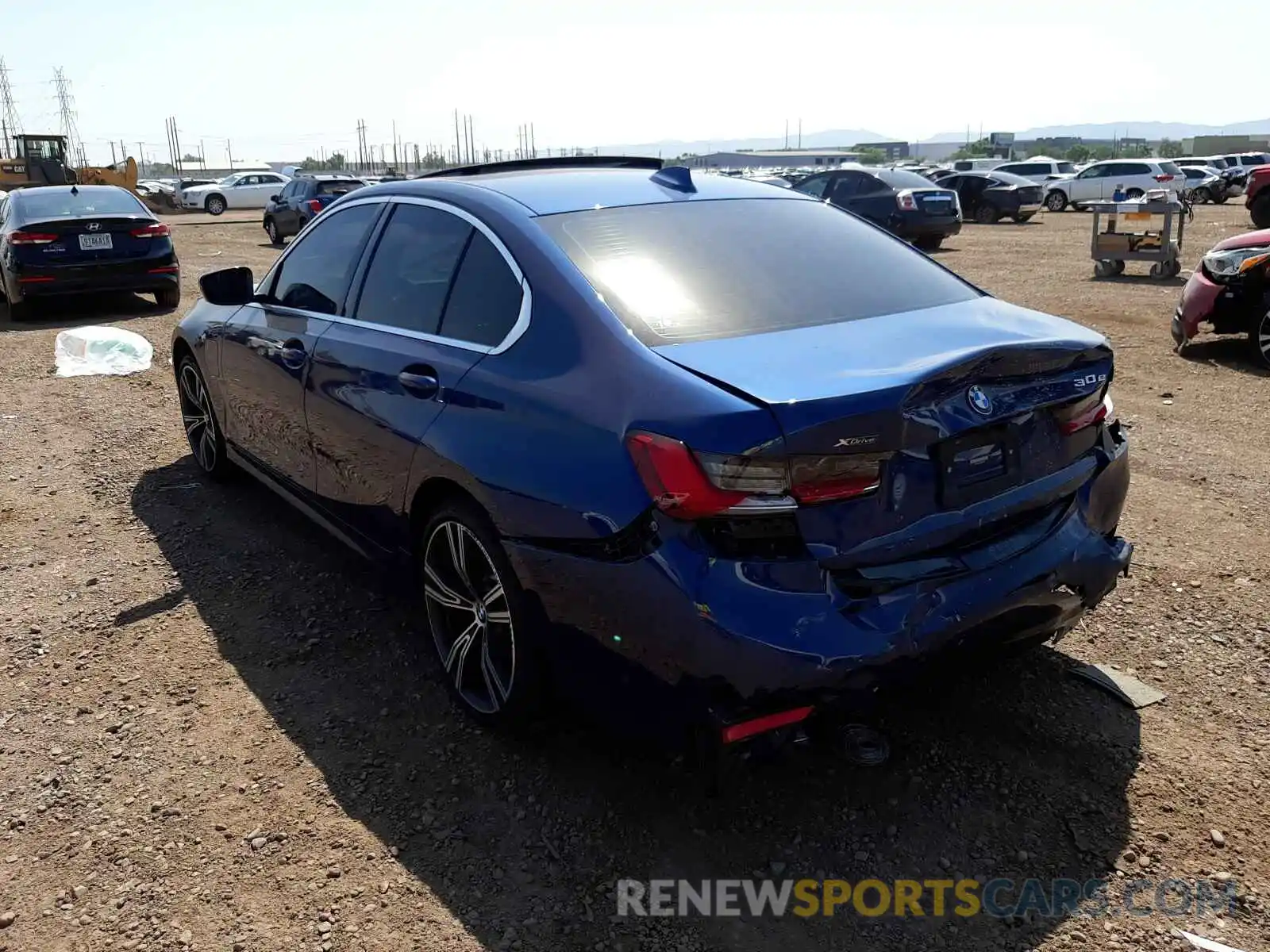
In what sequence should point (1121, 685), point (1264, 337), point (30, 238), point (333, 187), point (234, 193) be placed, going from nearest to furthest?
point (1121, 685) < point (1264, 337) < point (30, 238) < point (333, 187) < point (234, 193)

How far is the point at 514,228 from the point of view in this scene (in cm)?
316

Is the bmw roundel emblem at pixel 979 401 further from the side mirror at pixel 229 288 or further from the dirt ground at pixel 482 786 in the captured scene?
the side mirror at pixel 229 288

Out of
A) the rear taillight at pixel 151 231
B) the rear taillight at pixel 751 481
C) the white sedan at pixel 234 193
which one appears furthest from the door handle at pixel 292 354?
the white sedan at pixel 234 193

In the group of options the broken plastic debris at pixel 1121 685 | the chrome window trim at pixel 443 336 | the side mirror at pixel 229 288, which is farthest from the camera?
the side mirror at pixel 229 288

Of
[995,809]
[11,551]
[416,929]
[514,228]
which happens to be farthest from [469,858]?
[11,551]

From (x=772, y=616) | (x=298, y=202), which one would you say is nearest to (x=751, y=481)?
(x=772, y=616)

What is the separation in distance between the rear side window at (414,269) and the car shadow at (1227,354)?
22.3ft

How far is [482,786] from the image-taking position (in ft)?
9.91

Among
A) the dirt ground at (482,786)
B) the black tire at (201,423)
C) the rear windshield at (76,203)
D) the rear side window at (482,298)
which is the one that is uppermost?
the rear windshield at (76,203)

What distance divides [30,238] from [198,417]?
23.1ft

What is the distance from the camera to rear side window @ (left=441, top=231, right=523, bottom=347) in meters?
3.05

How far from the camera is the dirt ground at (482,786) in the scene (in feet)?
8.31

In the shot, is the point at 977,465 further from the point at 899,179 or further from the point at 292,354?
the point at 899,179

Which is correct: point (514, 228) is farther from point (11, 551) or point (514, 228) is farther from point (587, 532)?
point (11, 551)
